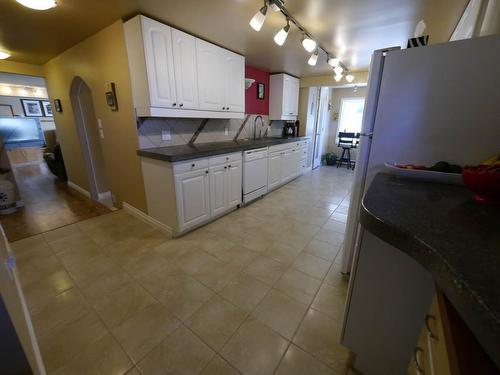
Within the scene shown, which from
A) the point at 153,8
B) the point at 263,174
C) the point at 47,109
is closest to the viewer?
the point at 153,8

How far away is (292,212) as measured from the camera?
3205 millimetres

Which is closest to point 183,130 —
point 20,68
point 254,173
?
point 254,173

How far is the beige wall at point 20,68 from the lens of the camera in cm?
337

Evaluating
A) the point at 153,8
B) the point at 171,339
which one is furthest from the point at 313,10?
the point at 171,339

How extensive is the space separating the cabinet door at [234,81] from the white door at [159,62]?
0.88 metres

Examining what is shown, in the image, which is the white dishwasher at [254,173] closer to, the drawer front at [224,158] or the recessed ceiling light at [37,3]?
the drawer front at [224,158]

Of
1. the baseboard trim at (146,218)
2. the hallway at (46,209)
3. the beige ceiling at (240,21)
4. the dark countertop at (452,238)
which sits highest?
the beige ceiling at (240,21)

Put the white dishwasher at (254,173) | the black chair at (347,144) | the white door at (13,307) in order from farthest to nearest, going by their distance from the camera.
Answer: the black chair at (347,144) → the white dishwasher at (254,173) → the white door at (13,307)

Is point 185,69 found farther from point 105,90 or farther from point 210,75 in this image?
point 105,90

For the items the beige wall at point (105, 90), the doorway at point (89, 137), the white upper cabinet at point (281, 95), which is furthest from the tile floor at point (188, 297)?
the white upper cabinet at point (281, 95)

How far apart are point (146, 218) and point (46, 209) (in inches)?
71.7

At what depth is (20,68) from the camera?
3.55m

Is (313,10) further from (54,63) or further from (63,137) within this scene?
(63,137)

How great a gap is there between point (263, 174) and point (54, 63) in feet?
12.4
